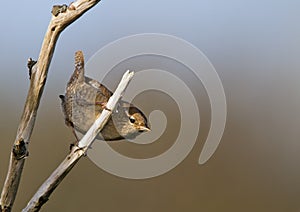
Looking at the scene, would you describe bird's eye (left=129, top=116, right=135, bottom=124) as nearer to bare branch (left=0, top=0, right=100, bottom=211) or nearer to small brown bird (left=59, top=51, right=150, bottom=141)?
small brown bird (left=59, top=51, right=150, bottom=141)

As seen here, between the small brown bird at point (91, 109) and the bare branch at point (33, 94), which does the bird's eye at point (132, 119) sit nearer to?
the small brown bird at point (91, 109)

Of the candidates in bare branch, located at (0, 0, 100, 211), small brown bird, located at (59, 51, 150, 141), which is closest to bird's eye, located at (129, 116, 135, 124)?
small brown bird, located at (59, 51, 150, 141)

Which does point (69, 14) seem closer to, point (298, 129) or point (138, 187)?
point (138, 187)

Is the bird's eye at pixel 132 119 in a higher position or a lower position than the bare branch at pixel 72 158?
higher

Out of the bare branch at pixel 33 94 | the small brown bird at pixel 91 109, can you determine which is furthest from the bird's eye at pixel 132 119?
the bare branch at pixel 33 94
